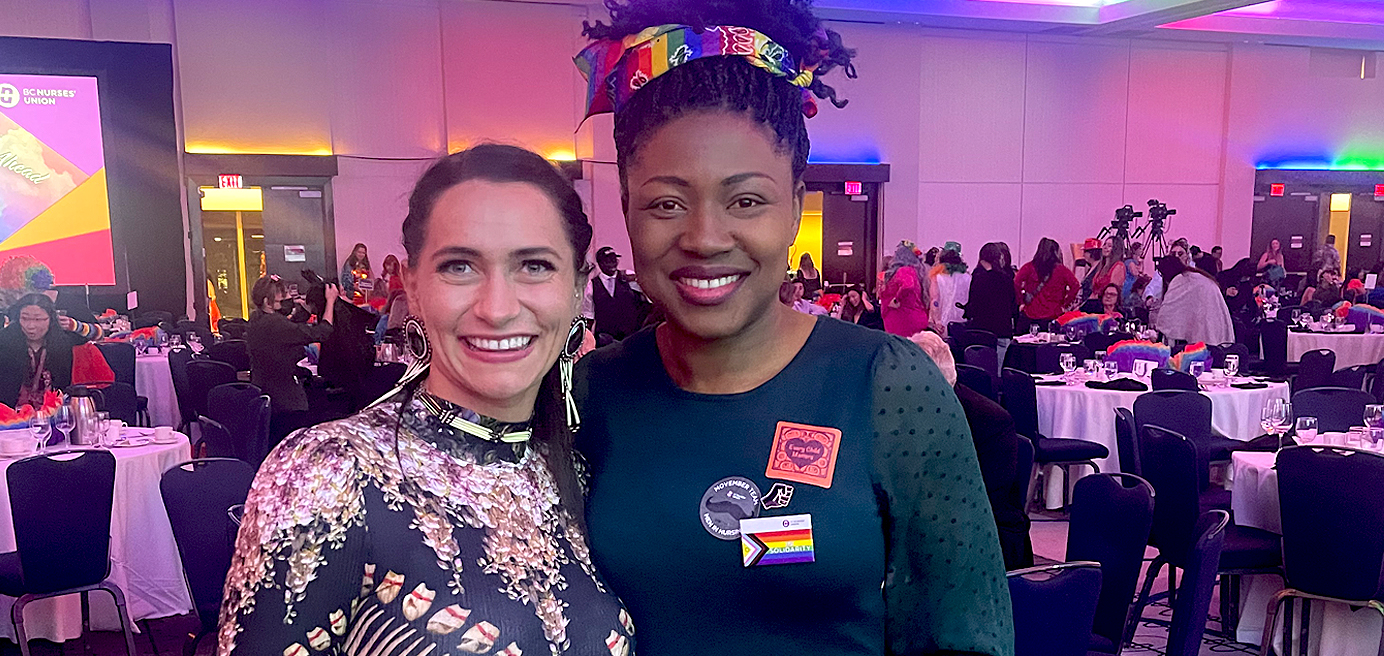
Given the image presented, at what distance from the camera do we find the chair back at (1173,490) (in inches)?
161

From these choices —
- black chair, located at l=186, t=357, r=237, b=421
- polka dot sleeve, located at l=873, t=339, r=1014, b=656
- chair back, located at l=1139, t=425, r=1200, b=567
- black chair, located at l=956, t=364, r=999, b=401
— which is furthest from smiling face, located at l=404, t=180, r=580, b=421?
black chair, located at l=186, t=357, r=237, b=421

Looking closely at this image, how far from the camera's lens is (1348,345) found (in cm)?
959

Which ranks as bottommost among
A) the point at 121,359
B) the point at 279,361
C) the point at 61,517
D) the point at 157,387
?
the point at 157,387

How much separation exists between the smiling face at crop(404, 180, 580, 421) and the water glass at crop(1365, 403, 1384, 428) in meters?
4.80

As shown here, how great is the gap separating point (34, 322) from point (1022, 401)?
5.79 meters

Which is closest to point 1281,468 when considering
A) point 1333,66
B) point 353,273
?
point 353,273

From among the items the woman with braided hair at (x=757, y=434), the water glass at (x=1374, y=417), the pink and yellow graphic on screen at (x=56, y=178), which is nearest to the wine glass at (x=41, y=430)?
the woman with braided hair at (x=757, y=434)

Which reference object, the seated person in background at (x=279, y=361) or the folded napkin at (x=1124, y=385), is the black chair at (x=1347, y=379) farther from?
the seated person in background at (x=279, y=361)

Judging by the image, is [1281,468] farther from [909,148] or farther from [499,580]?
[909,148]

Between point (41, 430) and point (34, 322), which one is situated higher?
point (34, 322)

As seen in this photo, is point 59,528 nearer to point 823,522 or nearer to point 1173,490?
point 823,522

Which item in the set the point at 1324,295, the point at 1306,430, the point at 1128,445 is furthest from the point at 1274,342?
the point at 1128,445

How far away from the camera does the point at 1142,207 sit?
1512cm

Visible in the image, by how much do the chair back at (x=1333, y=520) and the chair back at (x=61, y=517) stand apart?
453 cm
